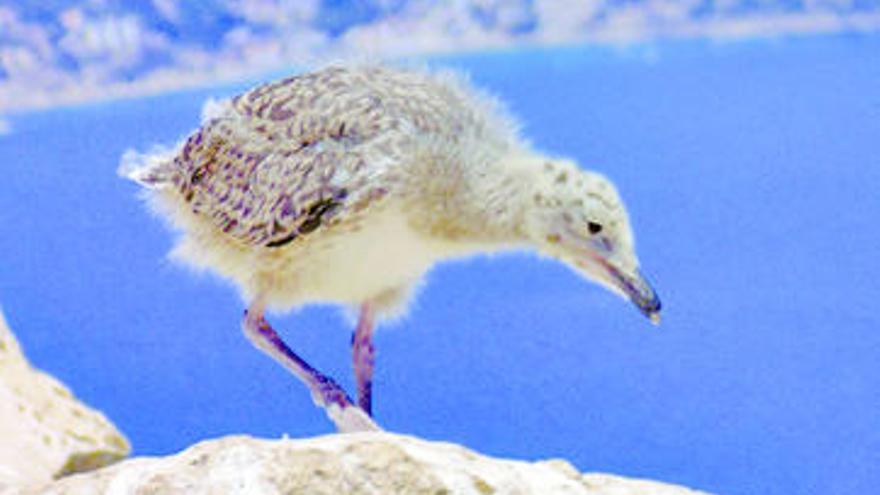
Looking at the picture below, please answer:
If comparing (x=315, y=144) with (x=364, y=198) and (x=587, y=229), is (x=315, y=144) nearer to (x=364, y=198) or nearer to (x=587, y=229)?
(x=364, y=198)

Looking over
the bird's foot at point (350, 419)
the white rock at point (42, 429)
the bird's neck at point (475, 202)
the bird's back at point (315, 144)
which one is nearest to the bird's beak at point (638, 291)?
the bird's neck at point (475, 202)

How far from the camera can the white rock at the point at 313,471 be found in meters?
1.76

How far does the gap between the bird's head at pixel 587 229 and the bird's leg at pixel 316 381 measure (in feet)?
1.29

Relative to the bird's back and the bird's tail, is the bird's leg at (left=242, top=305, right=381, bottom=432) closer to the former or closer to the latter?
the bird's back

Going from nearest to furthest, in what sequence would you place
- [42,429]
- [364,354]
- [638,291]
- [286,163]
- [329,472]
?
[329,472] → [638,291] → [286,163] → [42,429] → [364,354]

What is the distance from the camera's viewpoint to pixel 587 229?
224cm

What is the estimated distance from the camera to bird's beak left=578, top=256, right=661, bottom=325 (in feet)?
7.15

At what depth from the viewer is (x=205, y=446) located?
1855 mm

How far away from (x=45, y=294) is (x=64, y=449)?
1.02 metres

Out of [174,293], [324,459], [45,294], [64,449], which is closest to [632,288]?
[324,459]

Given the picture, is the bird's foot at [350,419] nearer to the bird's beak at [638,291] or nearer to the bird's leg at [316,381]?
the bird's leg at [316,381]

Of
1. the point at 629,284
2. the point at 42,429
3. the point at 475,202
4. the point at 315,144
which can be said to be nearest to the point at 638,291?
the point at 629,284

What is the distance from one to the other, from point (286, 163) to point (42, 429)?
0.65 metres

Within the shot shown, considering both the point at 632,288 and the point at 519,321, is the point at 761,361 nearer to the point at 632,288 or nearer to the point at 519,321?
the point at 519,321
